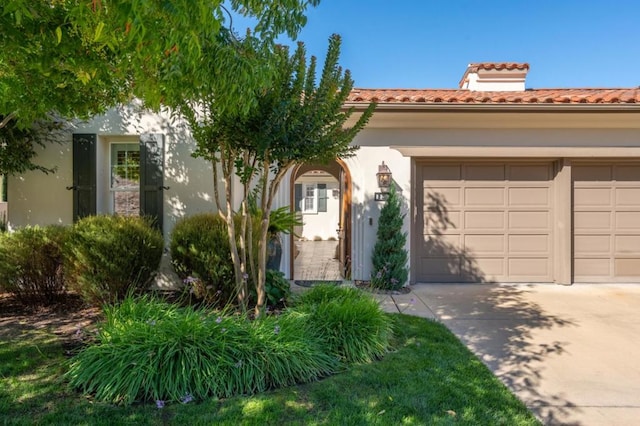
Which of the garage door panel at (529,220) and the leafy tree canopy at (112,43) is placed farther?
the garage door panel at (529,220)

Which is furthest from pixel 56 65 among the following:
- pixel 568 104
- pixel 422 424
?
pixel 568 104

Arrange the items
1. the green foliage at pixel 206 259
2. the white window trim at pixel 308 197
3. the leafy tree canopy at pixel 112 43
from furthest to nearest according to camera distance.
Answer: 1. the white window trim at pixel 308 197
2. the green foliage at pixel 206 259
3. the leafy tree canopy at pixel 112 43

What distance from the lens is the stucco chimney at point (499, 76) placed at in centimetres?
871

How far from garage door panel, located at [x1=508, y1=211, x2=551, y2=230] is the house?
0.06 ft

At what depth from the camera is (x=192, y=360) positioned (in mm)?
2791

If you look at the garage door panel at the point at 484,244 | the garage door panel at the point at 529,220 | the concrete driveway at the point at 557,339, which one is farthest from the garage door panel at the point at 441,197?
the concrete driveway at the point at 557,339

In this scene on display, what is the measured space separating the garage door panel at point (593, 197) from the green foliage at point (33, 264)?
8857 millimetres

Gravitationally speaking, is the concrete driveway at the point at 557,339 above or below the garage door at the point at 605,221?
below

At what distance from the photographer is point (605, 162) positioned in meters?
6.91

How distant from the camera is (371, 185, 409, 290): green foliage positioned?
6.41m

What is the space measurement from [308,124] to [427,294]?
3897 millimetres

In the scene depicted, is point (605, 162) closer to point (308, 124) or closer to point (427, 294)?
point (427, 294)

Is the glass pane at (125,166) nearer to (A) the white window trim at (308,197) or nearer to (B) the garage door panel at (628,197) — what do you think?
(B) the garage door panel at (628,197)

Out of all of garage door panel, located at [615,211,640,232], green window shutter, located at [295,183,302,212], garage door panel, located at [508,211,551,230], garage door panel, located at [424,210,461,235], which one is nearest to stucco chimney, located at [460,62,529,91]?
garage door panel, located at [508,211,551,230]
